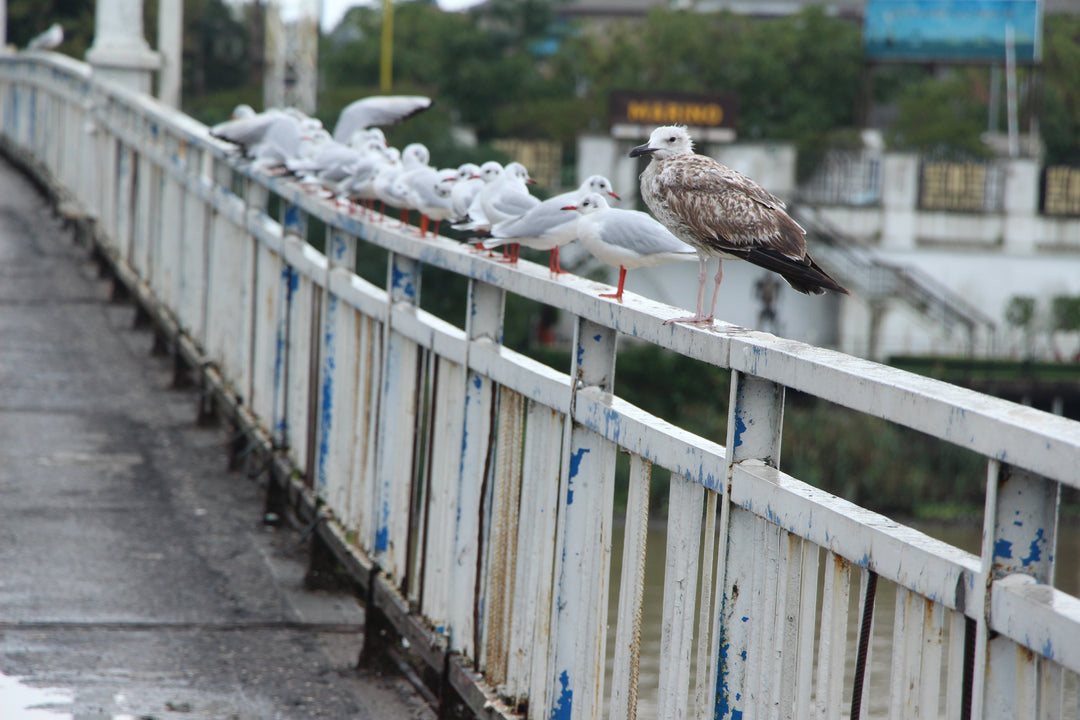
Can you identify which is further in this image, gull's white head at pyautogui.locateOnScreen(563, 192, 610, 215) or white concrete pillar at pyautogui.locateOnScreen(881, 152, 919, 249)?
white concrete pillar at pyautogui.locateOnScreen(881, 152, 919, 249)

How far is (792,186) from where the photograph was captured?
3944 centimetres

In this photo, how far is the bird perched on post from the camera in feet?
10.8

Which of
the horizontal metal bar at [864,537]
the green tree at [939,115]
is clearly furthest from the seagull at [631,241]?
the green tree at [939,115]

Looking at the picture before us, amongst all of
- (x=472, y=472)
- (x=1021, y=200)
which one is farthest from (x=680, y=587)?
(x=1021, y=200)

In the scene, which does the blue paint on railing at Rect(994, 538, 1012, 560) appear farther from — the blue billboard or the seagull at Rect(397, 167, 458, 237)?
the blue billboard

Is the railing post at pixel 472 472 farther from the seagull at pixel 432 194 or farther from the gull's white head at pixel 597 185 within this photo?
the seagull at pixel 432 194

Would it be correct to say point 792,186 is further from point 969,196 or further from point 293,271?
point 293,271

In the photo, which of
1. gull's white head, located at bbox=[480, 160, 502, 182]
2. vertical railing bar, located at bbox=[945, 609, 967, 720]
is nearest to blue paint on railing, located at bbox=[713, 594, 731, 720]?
vertical railing bar, located at bbox=[945, 609, 967, 720]

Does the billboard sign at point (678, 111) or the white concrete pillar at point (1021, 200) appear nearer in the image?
the white concrete pillar at point (1021, 200)

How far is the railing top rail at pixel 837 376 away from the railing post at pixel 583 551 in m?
0.11

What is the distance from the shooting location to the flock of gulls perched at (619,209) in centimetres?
336

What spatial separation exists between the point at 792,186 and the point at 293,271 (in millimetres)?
34634

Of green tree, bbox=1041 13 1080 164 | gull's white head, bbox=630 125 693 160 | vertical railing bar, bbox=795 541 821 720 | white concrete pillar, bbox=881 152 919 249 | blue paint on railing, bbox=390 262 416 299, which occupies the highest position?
green tree, bbox=1041 13 1080 164

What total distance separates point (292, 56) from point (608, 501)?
4152 cm
